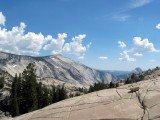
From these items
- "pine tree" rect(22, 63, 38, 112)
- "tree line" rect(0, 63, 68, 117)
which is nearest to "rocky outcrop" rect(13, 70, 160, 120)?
"tree line" rect(0, 63, 68, 117)

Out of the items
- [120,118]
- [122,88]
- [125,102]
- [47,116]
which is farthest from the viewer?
[122,88]

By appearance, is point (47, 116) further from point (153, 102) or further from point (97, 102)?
point (153, 102)

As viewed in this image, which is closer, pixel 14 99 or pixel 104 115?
pixel 104 115

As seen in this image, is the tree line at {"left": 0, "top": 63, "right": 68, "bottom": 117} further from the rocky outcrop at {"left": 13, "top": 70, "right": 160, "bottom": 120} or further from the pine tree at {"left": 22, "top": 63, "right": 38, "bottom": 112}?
the rocky outcrop at {"left": 13, "top": 70, "right": 160, "bottom": 120}

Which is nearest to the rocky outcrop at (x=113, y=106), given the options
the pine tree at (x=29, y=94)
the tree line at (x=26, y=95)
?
the tree line at (x=26, y=95)

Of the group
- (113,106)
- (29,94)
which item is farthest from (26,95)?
(113,106)

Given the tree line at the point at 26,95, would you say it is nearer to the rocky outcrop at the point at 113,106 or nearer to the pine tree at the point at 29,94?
the pine tree at the point at 29,94

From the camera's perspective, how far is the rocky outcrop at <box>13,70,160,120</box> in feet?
94.1

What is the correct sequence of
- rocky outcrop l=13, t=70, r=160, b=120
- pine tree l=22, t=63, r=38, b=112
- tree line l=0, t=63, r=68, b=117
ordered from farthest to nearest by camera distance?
1. tree line l=0, t=63, r=68, b=117
2. pine tree l=22, t=63, r=38, b=112
3. rocky outcrop l=13, t=70, r=160, b=120

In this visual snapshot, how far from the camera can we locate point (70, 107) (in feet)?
110

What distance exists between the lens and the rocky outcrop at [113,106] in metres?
28.7

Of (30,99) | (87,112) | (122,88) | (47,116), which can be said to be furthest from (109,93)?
(30,99)

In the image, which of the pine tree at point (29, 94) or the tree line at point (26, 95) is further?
the tree line at point (26, 95)

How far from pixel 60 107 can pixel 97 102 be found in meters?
4.52
